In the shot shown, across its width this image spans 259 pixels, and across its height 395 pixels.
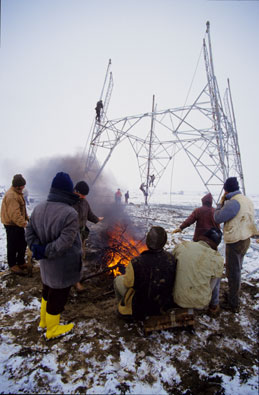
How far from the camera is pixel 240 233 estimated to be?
9.94 feet

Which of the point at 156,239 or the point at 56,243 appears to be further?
the point at 156,239

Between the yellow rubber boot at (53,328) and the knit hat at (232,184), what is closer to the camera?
the yellow rubber boot at (53,328)

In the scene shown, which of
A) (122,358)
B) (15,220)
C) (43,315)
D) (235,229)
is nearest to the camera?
(122,358)

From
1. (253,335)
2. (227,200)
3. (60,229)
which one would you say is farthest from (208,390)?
(227,200)

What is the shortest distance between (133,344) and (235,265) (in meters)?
2.09

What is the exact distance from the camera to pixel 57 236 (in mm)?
2258

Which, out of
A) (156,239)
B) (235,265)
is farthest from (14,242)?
(235,265)

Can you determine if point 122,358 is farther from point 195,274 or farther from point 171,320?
point 195,274

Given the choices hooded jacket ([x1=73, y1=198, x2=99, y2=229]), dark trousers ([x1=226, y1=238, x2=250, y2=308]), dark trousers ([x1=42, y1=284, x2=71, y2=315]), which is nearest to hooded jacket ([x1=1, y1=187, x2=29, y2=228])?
hooded jacket ([x1=73, y1=198, x2=99, y2=229])

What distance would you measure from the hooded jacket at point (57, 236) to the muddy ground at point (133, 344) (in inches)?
33.5

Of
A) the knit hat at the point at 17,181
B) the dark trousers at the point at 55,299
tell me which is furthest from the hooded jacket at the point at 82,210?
the dark trousers at the point at 55,299

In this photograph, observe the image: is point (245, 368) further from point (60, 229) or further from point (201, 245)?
point (60, 229)

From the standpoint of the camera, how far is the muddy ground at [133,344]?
199 cm

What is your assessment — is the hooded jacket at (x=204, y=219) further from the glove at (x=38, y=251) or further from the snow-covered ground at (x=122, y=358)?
the glove at (x=38, y=251)
